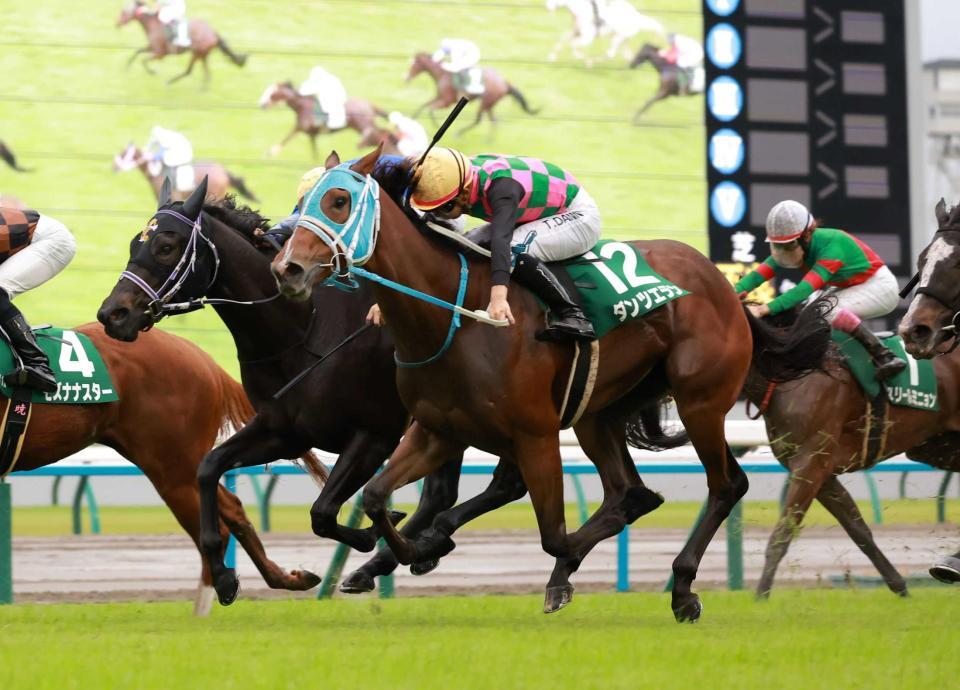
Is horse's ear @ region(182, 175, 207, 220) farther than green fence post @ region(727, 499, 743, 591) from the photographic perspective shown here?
No

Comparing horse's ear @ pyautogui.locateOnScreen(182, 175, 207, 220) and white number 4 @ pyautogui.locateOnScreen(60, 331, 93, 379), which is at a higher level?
horse's ear @ pyautogui.locateOnScreen(182, 175, 207, 220)

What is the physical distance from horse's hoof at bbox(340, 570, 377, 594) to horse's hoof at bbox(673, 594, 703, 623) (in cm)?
118

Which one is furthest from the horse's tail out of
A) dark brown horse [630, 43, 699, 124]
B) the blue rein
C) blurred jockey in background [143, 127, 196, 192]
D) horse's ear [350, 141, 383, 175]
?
dark brown horse [630, 43, 699, 124]

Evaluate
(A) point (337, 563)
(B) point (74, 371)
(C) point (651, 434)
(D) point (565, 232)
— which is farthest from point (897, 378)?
(B) point (74, 371)

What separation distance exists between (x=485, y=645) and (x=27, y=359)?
250 centimetres

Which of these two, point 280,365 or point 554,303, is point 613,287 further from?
point 280,365

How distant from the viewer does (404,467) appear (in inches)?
233

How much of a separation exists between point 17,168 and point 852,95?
326 inches

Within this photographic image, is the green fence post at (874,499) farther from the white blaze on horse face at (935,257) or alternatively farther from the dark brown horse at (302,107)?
the dark brown horse at (302,107)

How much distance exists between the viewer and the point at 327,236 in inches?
209

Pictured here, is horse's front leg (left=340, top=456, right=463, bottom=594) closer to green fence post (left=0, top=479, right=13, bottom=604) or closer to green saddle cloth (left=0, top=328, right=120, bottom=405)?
green saddle cloth (left=0, top=328, right=120, bottom=405)

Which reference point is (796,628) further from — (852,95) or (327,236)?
(852,95)

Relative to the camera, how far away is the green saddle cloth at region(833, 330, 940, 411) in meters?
7.66

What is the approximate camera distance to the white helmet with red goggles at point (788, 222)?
24.2ft
